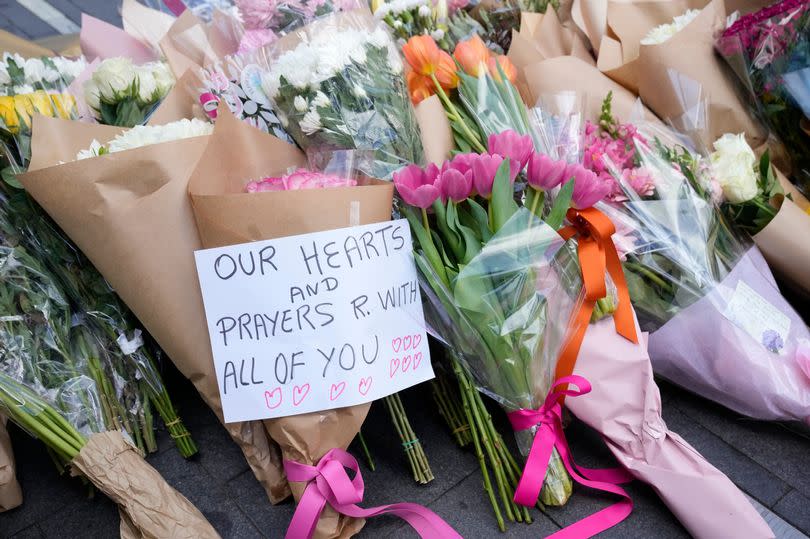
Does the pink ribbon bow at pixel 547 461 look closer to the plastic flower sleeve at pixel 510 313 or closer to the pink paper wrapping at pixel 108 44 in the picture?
the plastic flower sleeve at pixel 510 313

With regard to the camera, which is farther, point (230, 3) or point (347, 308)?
point (230, 3)

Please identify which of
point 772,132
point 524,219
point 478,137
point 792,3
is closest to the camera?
point 524,219

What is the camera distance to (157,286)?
1463 millimetres

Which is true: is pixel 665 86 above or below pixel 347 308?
above

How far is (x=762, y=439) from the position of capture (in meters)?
1.73

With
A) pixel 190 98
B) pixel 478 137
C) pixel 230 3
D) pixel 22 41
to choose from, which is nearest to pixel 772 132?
pixel 478 137

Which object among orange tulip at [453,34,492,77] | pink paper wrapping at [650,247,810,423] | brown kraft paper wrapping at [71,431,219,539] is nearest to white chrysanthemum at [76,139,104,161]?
brown kraft paper wrapping at [71,431,219,539]

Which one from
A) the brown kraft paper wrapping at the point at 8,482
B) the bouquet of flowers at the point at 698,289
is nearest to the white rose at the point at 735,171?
the bouquet of flowers at the point at 698,289

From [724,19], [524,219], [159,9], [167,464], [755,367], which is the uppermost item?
[159,9]

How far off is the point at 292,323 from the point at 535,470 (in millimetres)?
634

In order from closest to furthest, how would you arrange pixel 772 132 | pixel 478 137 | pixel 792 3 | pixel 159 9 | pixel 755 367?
pixel 755 367 < pixel 478 137 < pixel 792 3 < pixel 772 132 < pixel 159 9

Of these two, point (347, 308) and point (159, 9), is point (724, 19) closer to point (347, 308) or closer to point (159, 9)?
point (347, 308)

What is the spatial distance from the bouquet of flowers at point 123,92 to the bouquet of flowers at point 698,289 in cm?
121

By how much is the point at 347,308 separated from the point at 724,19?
171cm
